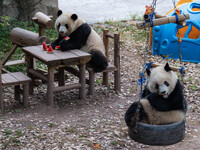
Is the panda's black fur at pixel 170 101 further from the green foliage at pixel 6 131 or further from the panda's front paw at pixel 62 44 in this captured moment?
the panda's front paw at pixel 62 44

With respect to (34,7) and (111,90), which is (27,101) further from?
(34,7)

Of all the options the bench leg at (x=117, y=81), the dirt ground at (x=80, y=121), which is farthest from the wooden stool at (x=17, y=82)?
the bench leg at (x=117, y=81)

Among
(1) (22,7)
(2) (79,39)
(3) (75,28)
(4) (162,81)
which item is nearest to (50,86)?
(2) (79,39)

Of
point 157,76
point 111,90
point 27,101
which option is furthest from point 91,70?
point 157,76

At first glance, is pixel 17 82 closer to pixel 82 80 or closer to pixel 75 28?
pixel 82 80

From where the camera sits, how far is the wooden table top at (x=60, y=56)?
5.54 meters

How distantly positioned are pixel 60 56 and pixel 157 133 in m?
2.35

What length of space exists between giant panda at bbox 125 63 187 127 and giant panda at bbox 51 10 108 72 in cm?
196

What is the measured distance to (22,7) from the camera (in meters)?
9.73

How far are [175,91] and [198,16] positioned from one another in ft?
14.7

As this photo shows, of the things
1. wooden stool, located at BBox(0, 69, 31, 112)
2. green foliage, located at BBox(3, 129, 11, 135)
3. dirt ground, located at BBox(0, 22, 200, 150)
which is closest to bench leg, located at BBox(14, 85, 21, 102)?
wooden stool, located at BBox(0, 69, 31, 112)

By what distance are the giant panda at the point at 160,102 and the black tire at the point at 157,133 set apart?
0.12 meters

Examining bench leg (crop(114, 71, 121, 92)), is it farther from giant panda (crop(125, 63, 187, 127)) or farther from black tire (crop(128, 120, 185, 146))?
black tire (crop(128, 120, 185, 146))

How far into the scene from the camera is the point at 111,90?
6629mm
